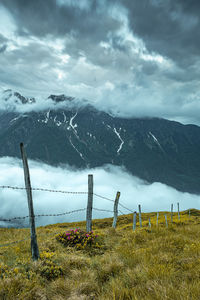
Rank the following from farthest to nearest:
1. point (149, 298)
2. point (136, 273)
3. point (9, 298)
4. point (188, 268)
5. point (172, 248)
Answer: point (172, 248) → point (188, 268) → point (136, 273) → point (9, 298) → point (149, 298)

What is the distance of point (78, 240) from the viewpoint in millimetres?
9008

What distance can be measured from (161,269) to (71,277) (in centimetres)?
244

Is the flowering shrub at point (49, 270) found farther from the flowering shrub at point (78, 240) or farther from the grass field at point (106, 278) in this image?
the flowering shrub at point (78, 240)

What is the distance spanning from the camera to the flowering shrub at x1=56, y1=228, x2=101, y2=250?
8635 mm

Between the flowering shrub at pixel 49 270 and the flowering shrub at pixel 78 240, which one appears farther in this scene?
the flowering shrub at pixel 78 240

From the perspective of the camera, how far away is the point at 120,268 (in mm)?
5473

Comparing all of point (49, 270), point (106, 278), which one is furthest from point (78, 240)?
point (106, 278)

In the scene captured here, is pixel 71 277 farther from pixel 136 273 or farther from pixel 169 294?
pixel 169 294

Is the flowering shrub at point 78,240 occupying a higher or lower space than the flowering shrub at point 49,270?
lower

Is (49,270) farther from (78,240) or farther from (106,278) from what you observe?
(78,240)

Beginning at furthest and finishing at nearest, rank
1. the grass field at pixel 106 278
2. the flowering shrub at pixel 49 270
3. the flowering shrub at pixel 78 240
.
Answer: the flowering shrub at pixel 78 240 → the flowering shrub at pixel 49 270 → the grass field at pixel 106 278

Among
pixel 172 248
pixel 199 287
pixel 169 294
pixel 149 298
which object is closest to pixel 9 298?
pixel 149 298

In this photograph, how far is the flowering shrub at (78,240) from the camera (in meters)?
8.64

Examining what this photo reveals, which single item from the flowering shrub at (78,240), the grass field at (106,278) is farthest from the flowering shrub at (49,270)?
the flowering shrub at (78,240)
